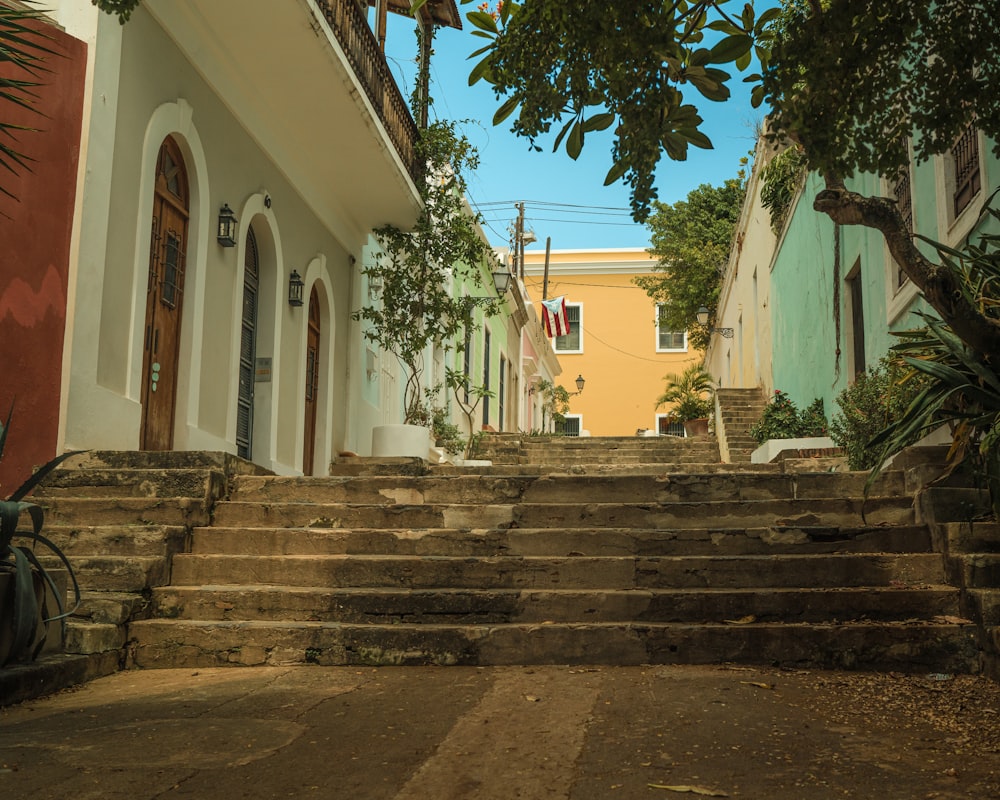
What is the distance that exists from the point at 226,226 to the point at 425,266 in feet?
Result: 13.8

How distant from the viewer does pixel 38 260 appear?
628 cm

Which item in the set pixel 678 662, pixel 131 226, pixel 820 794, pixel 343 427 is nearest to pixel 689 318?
pixel 343 427

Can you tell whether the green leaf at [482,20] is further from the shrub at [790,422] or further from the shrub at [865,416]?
the shrub at [790,422]

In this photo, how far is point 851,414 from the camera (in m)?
8.77

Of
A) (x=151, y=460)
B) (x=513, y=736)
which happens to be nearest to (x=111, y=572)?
(x=151, y=460)

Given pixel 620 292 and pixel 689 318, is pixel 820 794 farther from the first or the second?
pixel 620 292

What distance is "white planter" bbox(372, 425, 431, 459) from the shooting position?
12.2 m

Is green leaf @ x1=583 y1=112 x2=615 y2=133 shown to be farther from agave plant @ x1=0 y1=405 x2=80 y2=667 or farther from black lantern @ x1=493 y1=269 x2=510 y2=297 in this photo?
black lantern @ x1=493 y1=269 x2=510 y2=297

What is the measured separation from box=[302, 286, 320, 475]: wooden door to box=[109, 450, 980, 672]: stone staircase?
5331 mm

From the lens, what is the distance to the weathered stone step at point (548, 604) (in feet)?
16.4

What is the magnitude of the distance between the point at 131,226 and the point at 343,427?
18.1ft

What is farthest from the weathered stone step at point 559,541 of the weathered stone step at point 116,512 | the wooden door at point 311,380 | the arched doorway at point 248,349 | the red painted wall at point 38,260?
the wooden door at point 311,380

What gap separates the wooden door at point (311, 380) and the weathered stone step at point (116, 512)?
5.59 m

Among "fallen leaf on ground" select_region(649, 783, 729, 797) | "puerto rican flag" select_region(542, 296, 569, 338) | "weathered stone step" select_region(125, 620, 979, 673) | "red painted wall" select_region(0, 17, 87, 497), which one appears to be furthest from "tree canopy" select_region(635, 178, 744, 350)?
"fallen leaf on ground" select_region(649, 783, 729, 797)
